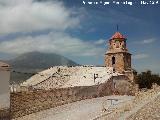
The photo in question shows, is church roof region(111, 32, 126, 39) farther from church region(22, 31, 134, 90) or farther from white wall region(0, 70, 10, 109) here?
white wall region(0, 70, 10, 109)

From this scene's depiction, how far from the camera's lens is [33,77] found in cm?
4547

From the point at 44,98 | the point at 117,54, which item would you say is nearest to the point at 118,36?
the point at 117,54

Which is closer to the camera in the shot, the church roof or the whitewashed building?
the whitewashed building

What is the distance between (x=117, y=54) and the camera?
44.6 m

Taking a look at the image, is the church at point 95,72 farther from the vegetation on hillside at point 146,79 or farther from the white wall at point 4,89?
the white wall at point 4,89

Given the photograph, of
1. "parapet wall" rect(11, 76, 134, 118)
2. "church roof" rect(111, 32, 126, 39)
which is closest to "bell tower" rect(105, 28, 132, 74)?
"church roof" rect(111, 32, 126, 39)

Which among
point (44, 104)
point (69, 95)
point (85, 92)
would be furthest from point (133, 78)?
point (44, 104)

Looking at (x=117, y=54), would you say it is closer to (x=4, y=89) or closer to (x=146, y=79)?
(x=146, y=79)

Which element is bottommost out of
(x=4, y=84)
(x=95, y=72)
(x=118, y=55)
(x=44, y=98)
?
(x=44, y=98)

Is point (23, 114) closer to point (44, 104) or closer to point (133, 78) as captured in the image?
point (44, 104)

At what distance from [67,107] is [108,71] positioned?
16060 millimetres

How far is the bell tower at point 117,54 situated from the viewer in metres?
44.4

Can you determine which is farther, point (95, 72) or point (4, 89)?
point (95, 72)

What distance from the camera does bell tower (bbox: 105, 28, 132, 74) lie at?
44438 millimetres
